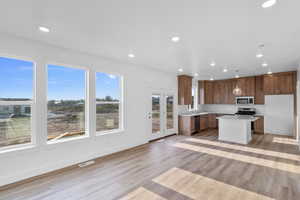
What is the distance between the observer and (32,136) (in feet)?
9.98

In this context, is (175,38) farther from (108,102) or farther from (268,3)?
(108,102)

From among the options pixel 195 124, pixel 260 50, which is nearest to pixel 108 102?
pixel 260 50

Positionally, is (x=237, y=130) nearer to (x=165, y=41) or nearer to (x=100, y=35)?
(x=165, y=41)

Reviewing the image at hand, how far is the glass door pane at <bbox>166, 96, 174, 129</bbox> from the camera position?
6461 millimetres

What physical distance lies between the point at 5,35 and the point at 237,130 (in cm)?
677

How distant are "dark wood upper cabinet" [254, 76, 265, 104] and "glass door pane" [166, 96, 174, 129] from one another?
161 inches

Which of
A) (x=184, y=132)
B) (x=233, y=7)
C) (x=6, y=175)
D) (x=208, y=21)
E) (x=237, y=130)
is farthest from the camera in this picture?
(x=184, y=132)

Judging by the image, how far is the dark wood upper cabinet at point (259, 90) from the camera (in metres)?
6.95

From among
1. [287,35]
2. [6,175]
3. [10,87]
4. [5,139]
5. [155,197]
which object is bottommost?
[155,197]

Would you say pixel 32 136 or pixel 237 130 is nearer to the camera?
pixel 32 136

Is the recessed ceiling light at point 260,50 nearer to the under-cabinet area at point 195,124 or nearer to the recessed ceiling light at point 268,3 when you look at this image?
the recessed ceiling light at point 268,3

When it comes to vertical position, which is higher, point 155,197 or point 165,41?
point 165,41

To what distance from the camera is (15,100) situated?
2.91 meters

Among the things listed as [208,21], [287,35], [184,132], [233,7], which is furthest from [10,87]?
[184,132]
